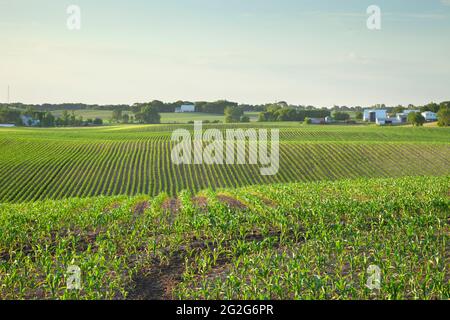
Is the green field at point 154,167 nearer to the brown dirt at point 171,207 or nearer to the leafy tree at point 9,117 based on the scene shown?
the brown dirt at point 171,207

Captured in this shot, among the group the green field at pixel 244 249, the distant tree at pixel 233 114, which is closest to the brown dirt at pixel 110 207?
the green field at pixel 244 249

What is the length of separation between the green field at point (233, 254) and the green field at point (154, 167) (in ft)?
79.5

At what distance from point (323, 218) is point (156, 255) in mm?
7610

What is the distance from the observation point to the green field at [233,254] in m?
11.4

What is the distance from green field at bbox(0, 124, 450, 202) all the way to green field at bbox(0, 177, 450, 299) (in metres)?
24.2

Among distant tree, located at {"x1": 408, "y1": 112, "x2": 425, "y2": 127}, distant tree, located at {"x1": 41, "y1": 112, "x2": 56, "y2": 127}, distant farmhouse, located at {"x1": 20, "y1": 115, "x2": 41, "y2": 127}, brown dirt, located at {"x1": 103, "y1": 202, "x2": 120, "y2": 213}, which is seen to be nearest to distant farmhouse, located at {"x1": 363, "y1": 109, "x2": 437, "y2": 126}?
distant tree, located at {"x1": 408, "y1": 112, "x2": 425, "y2": 127}

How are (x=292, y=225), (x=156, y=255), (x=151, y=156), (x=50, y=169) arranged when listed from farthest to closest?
(x=151, y=156), (x=50, y=169), (x=292, y=225), (x=156, y=255)

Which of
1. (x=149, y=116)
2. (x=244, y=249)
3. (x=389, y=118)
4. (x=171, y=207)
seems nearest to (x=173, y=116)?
(x=149, y=116)

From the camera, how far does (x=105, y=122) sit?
16688 centimetres

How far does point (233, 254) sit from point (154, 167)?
4125 cm

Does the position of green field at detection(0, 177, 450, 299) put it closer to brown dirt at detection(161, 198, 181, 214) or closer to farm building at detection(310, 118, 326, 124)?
brown dirt at detection(161, 198, 181, 214)
